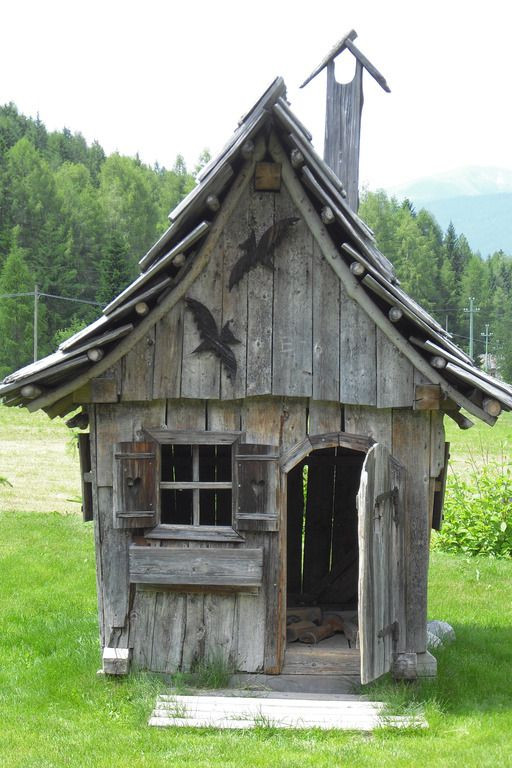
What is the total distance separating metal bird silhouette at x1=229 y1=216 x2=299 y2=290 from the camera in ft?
27.0

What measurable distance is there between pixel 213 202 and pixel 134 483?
2499 millimetres

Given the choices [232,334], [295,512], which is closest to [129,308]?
[232,334]

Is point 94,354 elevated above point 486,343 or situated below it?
above

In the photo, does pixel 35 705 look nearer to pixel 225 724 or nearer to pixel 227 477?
pixel 225 724

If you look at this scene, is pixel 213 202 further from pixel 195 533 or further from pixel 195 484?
pixel 195 533

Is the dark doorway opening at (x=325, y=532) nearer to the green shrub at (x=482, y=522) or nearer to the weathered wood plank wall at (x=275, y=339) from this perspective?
the weathered wood plank wall at (x=275, y=339)

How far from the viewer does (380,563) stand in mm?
7980

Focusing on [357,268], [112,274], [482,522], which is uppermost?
[112,274]

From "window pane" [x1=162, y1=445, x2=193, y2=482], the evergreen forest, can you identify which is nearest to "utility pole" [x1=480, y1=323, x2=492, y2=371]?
the evergreen forest

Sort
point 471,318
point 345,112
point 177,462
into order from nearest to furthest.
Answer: point 177,462
point 345,112
point 471,318

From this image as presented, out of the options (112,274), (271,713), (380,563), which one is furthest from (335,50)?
(112,274)

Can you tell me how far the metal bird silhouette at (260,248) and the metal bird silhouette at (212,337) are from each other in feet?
1.09

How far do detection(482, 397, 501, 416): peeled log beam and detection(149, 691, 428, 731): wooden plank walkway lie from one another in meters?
2.51

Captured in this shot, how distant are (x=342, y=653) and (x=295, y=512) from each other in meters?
3.42
